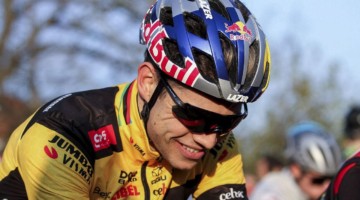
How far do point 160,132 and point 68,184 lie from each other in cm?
58

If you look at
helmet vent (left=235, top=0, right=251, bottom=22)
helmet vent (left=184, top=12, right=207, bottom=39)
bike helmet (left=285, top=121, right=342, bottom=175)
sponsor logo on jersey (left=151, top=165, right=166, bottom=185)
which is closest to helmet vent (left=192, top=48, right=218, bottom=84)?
helmet vent (left=184, top=12, right=207, bottom=39)

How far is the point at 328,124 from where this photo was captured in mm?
38906

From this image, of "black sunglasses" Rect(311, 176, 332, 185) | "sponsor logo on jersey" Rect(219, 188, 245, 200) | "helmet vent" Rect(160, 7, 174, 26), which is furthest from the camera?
"black sunglasses" Rect(311, 176, 332, 185)

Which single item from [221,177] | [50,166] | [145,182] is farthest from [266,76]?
[50,166]

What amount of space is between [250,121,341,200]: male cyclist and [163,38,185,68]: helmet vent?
3.53 m

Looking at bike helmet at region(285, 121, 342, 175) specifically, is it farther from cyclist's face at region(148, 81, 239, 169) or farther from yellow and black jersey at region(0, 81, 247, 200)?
cyclist's face at region(148, 81, 239, 169)

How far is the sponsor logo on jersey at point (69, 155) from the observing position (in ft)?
13.8

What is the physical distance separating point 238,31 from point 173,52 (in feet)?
1.20

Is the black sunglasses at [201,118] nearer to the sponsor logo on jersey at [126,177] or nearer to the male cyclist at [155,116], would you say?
the male cyclist at [155,116]

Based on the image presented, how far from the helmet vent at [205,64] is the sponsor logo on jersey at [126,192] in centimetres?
87

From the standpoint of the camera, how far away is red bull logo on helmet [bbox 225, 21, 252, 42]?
13.8 feet

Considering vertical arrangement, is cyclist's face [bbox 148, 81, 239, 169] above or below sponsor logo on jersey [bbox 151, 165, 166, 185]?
above

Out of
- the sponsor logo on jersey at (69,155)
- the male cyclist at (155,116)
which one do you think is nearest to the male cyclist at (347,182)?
the male cyclist at (155,116)

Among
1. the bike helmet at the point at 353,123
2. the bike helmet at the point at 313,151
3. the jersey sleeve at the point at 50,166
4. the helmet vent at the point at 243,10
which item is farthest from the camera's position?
the bike helmet at the point at 353,123
